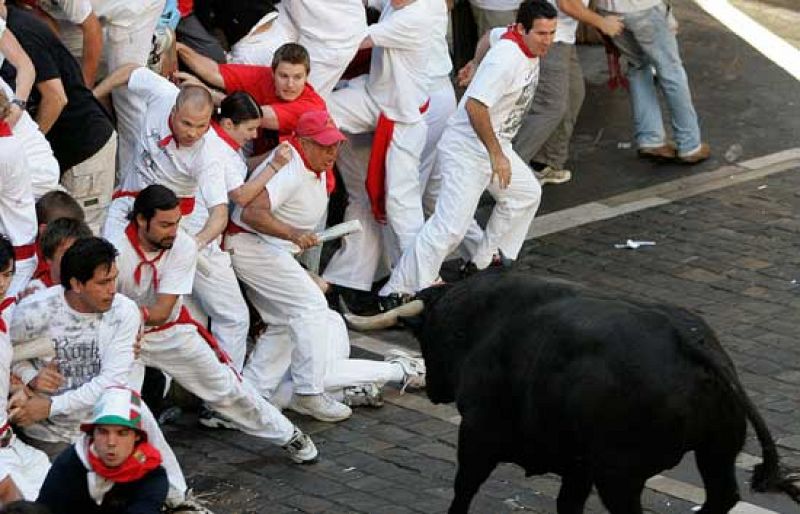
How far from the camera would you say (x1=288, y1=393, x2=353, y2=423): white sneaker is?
1032cm

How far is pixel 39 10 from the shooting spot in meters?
10.9

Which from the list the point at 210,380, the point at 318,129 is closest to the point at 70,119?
the point at 318,129

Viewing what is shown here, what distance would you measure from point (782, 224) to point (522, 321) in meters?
5.57

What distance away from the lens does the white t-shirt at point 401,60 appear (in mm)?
12117

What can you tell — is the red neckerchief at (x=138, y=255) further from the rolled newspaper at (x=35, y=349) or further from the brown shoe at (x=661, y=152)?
the brown shoe at (x=661, y=152)

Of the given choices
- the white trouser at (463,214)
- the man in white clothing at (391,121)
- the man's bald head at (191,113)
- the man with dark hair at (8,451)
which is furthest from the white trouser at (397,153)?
the man with dark hair at (8,451)

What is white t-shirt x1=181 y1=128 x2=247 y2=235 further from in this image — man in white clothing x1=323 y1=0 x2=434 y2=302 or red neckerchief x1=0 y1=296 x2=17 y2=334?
man in white clothing x1=323 y1=0 x2=434 y2=302

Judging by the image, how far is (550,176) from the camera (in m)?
14.4

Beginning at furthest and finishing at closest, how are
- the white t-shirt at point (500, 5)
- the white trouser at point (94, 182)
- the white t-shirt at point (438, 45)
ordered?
the white t-shirt at point (500, 5) < the white t-shirt at point (438, 45) < the white trouser at point (94, 182)

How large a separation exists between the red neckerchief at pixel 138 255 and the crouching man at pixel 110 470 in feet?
6.77

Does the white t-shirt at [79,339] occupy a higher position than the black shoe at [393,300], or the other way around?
the white t-shirt at [79,339]

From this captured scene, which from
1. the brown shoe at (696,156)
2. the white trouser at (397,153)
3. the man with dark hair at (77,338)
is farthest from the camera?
the brown shoe at (696,156)

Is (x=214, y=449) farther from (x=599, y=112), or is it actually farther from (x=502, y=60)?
(x=599, y=112)

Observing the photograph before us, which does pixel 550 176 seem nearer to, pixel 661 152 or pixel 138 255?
pixel 661 152
